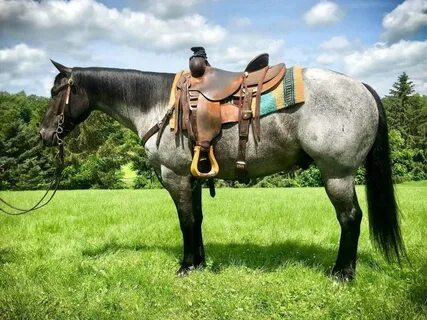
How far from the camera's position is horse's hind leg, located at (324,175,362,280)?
4234 millimetres

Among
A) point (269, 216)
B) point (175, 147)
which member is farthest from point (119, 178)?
point (175, 147)

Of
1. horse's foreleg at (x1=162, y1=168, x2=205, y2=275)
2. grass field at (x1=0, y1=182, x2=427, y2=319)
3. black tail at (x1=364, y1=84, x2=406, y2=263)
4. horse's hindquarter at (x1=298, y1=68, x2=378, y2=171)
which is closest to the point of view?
grass field at (x1=0, y1=182, x2=427, y2=319)

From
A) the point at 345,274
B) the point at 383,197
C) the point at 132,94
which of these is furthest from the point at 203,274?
the point at 132,94

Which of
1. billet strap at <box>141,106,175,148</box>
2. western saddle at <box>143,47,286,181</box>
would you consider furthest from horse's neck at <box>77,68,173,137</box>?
western saddle at <box>143,47,286,181</box>

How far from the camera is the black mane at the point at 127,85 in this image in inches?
198

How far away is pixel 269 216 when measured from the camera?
877 centimetres

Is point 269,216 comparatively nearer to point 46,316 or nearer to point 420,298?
point 420,298

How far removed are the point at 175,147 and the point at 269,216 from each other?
4700mm

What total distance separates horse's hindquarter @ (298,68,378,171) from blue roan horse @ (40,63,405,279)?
0.01 meters

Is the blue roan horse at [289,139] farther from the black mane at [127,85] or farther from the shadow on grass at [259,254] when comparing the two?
the shadow on grass at [259,254]

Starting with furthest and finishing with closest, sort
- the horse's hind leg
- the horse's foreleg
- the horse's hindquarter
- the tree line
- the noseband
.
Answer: the tree line, the noseband, the horse's foreleg, the horse's hind leg, the horse's hindquarter

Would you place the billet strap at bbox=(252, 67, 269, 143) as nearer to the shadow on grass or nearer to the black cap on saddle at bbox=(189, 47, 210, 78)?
the black cap on saddle at bbox=(189, 47, 210, 78)

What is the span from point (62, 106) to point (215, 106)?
88.4 inches

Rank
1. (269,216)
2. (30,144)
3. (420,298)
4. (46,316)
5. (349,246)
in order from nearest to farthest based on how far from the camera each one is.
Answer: (46,316), (420,298), (349,246), (269,216), (30,144)
